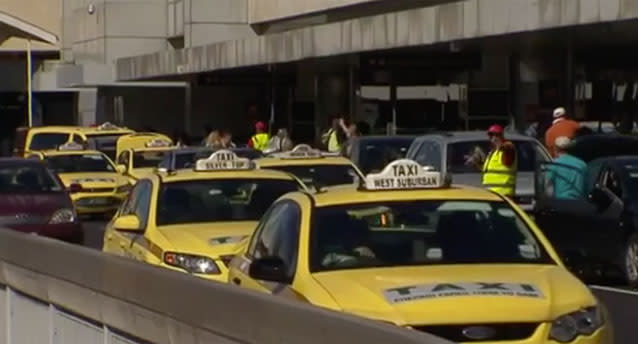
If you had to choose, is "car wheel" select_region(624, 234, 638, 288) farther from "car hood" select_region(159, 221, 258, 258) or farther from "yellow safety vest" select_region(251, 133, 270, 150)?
"yellow safety vest" select_region(251, 133, 270, 150)

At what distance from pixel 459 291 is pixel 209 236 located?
5283 mm

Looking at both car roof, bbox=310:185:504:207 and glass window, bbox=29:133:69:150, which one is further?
glass window, bbox=29:133:69:150

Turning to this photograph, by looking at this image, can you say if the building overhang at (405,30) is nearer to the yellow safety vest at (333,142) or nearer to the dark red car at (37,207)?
the yellow safety vest at (333,142)

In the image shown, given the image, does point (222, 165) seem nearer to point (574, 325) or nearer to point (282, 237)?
point (282, 237)

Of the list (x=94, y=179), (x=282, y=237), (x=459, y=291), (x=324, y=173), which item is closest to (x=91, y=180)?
(x=94, y=179)

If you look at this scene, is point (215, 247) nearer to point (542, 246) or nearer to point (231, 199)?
point (231, 199)

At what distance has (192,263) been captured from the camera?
13.6 meters

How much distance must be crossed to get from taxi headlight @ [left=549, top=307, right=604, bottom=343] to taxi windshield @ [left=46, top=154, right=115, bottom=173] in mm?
26206

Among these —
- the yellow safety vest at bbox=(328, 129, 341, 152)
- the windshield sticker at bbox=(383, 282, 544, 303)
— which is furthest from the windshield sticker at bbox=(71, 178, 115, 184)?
the windshield sticker at bbox=(383, 282, 544, 303)

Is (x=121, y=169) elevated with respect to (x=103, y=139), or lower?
lower

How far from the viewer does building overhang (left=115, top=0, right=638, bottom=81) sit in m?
26.0

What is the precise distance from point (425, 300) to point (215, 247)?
4959mm

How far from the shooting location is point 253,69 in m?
46.6

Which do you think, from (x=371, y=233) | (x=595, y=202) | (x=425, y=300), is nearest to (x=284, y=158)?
(x=595, y=202)
